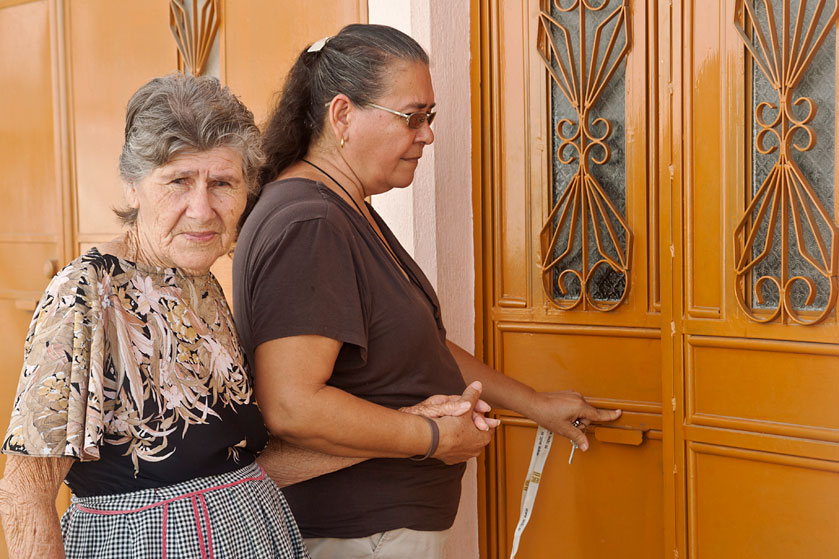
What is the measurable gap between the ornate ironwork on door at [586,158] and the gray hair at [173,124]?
1307 mm

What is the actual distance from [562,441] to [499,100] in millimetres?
1062

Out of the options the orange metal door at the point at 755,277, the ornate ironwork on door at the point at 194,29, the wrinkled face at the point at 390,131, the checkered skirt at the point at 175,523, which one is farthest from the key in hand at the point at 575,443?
the ornate ironwork on door at the point at 194,29

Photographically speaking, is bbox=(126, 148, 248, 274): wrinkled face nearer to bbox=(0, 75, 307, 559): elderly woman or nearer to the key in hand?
bbox=(0, 75, 307, 559): elderly woman

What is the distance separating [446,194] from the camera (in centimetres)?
264

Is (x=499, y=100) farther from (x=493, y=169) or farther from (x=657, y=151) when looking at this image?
(x=657, y=151)

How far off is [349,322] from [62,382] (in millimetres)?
519

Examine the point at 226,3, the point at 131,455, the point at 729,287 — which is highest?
the point at 226,3

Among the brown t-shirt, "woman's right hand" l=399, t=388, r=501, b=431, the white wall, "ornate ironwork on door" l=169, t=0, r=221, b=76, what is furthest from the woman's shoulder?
"ornate ironwork on door" l=169, t=0, r=221, b=76

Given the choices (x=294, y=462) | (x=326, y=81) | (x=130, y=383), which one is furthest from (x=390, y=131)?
(x=130, y=383)

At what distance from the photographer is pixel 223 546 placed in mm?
1347

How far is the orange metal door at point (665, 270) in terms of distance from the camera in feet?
6.75

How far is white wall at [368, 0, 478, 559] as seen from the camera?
2578 millimetres

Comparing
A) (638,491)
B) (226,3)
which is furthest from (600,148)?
(226,3)

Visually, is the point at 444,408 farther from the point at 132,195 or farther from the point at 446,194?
the point at 446,194
